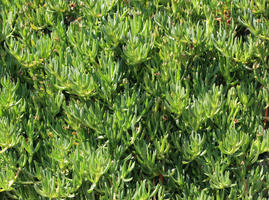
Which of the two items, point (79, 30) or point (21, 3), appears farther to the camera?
point (21, 3)

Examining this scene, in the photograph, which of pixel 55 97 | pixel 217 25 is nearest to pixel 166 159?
pixel 55 97

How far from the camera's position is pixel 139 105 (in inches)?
97.3

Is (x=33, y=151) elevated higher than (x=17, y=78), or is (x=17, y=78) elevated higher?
(x=17, y=78)

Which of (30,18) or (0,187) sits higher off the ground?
(30,18)

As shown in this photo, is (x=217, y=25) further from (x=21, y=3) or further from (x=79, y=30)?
(x=21, y=3)

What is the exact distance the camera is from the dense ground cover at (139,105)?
2398 millimetres

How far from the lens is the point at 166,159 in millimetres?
2535

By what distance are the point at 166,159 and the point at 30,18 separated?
1.34 m

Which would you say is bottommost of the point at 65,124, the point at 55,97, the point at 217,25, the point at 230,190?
the point at 230,190

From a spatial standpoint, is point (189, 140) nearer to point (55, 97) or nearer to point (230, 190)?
point (230, 190)

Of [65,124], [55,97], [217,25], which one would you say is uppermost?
[217,25]

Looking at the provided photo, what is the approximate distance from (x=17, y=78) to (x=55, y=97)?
268 millimetres

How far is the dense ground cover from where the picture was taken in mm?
2398

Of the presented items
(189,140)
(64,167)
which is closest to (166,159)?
(189,140)
